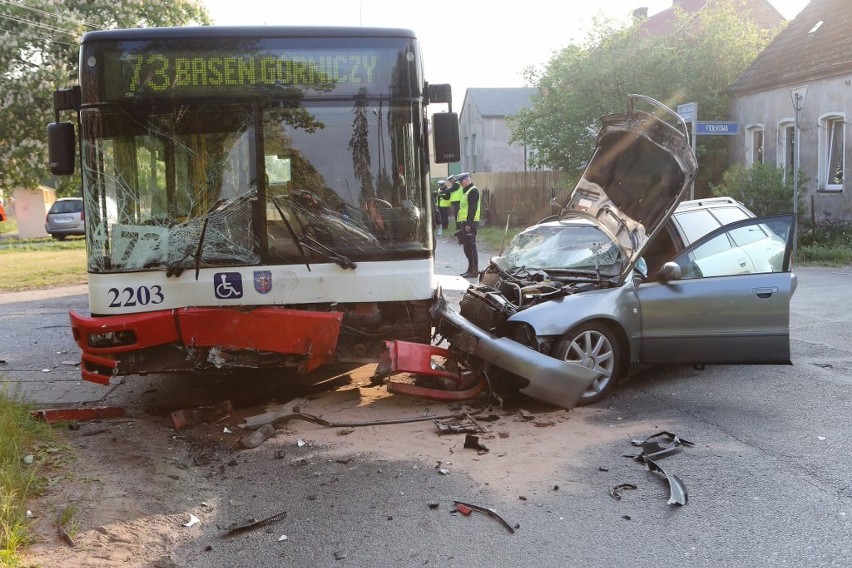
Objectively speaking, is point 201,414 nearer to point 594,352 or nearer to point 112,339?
point 112,339

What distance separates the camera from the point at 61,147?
253 inches

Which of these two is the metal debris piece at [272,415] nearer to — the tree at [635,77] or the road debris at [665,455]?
the road debris at [665,455]

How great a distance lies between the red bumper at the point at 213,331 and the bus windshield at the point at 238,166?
390 mm

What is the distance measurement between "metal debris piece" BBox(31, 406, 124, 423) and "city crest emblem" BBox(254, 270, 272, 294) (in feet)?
5.89

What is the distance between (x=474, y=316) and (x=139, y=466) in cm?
307

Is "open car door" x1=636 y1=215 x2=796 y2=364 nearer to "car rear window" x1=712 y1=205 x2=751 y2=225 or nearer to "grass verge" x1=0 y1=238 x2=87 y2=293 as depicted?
"car rear window" x1=712 y1=205 x2=751 y2=225

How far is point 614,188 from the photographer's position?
27.8ft

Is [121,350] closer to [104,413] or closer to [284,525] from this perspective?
[104,413]

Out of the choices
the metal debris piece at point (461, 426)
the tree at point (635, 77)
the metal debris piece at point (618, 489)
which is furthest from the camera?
the tree at point (635, 77)

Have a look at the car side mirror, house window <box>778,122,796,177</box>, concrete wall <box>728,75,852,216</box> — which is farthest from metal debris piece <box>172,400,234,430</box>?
house window <box>778,122,796,177</box>

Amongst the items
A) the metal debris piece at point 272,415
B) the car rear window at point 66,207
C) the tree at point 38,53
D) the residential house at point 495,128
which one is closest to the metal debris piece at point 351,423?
the metal debris piece at point 272,415

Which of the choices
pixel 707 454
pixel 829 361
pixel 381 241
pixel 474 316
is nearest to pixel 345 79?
pixel 381 241

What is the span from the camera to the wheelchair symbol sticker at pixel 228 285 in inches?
252

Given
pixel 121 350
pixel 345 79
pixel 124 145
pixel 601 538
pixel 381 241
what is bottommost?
pixel 601 538
